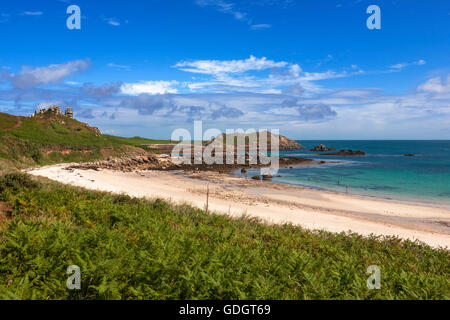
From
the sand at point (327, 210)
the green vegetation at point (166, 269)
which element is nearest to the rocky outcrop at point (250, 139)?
the sand at point (327, 210)

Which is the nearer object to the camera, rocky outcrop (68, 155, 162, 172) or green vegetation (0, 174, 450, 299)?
→ green vegetation (0, 174, 450, 299)

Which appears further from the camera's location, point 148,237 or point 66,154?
point 66,154

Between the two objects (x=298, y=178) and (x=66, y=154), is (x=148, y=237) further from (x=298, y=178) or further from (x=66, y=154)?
(x=66, y=154)

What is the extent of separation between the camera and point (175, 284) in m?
4.73

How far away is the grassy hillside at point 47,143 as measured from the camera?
129ft

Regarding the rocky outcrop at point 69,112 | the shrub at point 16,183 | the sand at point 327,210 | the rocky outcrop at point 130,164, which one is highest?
the rocky outcrop at point 69,112

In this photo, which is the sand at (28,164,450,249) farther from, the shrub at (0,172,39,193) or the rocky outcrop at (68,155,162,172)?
the rocky outcrop at (68,155,162,172)

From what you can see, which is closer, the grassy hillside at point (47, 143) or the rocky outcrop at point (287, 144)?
the grassy hillside at point (47, 143)

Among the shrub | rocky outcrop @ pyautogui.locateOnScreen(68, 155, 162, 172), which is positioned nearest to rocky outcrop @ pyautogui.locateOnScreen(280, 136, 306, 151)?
rocky outcrop @ pyautogui.locateOnScreen(68, 155, 162, 172)

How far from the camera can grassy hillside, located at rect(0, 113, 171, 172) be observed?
1552 inches

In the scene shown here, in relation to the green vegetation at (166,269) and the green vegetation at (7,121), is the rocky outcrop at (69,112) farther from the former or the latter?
the green vegetation at (166,269)

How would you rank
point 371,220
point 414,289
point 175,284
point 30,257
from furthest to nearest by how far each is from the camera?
point 371,220
point 414,289
point 30,257
point 175,284
